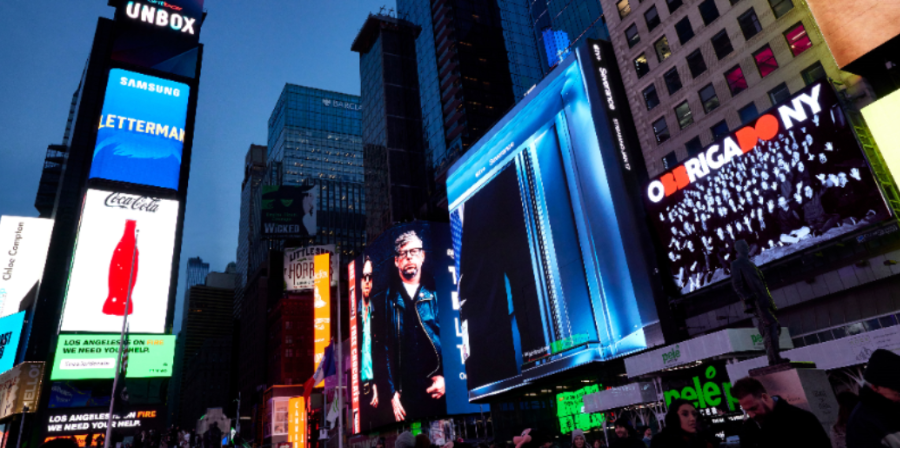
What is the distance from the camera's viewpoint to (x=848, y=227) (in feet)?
72.5

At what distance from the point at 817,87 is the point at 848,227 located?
633 cm

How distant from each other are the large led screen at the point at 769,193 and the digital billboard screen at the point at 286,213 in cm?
6324

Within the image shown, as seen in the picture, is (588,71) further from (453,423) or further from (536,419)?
(453,423)

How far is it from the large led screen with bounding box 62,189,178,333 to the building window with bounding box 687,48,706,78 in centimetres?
3361

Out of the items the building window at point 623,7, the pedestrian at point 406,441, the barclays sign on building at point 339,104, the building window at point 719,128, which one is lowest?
the pedestrian at point 406,441

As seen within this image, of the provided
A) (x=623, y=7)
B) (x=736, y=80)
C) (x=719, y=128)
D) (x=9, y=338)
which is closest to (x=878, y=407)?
(x=719, y=128)

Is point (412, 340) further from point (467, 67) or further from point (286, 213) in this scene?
point (467, 67)

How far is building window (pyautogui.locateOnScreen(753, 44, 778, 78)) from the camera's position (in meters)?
29.5

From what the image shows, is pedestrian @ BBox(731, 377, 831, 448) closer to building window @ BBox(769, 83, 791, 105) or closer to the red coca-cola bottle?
building window @ BBox(769, 83, 791, 105)

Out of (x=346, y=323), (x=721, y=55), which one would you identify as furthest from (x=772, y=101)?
(x=346, y=323)

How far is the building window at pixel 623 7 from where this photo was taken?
39469 mm

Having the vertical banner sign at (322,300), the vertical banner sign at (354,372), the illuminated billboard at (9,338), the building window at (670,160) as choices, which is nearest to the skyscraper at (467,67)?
the vertical banner sign at (322,300)

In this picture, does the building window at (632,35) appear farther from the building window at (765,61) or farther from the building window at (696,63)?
the building window at (765,61)

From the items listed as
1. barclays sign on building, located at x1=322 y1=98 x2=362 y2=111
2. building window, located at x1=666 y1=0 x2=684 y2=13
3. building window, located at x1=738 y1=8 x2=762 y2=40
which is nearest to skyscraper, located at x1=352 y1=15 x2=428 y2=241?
building window, located at x1=666 y1=0 x2=684 y2=13
